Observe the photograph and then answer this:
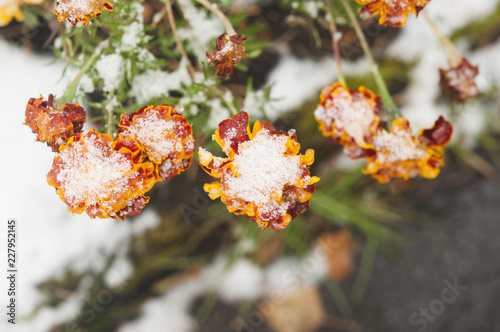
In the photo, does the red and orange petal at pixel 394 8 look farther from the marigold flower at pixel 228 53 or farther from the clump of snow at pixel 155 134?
the clump of snow at pixel 155 134

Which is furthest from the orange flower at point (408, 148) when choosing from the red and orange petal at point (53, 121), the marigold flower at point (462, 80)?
the red and orange petal at point (53, 121)

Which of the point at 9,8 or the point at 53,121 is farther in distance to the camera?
the point at 9,8

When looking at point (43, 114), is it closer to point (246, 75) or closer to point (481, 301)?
point (246, 75)

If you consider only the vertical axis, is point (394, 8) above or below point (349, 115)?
above

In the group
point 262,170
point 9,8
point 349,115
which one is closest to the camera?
point 262,170

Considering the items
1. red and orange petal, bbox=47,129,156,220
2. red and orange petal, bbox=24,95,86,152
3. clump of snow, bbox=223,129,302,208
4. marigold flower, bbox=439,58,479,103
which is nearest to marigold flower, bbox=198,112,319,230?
clump of snow, bbox=223,129,302,208

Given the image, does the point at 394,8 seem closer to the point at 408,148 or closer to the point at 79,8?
the point at 408,148

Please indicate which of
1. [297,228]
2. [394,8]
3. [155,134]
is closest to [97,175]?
[155,134]

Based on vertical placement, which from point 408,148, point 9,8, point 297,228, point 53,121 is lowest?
point 297,228

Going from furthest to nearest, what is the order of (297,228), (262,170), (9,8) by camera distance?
1. (297,228)
2. (9,8)
3. (262,170)
